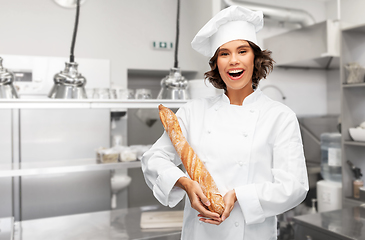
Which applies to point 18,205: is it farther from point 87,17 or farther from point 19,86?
point 87,17

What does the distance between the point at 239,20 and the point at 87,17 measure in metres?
2.17

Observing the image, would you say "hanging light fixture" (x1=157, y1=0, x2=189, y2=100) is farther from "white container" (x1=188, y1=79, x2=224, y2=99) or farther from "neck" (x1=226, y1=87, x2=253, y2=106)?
"neck" (x1=226, y1=87, x2=253, y2=106)

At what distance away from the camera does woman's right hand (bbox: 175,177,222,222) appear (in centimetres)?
91

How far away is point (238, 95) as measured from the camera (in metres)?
1.15

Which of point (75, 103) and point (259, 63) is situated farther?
point (75, 103)

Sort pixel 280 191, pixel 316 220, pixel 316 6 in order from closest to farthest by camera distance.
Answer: pixel 280 191
pixel 316 220
pixel 316 6

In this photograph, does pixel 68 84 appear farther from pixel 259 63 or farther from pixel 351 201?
pixel 351 201

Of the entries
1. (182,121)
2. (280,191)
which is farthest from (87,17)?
(280,191)

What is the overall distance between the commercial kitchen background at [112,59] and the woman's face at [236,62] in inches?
53.8

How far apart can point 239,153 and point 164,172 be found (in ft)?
0.81

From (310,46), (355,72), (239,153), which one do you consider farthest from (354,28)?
(239,153)

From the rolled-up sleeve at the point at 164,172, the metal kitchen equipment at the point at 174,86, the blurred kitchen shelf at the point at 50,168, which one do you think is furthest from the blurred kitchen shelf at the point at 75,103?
the rolled-up sleeve at the point at 164,172

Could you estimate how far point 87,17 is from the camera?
288cm

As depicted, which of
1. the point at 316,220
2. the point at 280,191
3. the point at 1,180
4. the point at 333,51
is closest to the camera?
the point at 280,191
